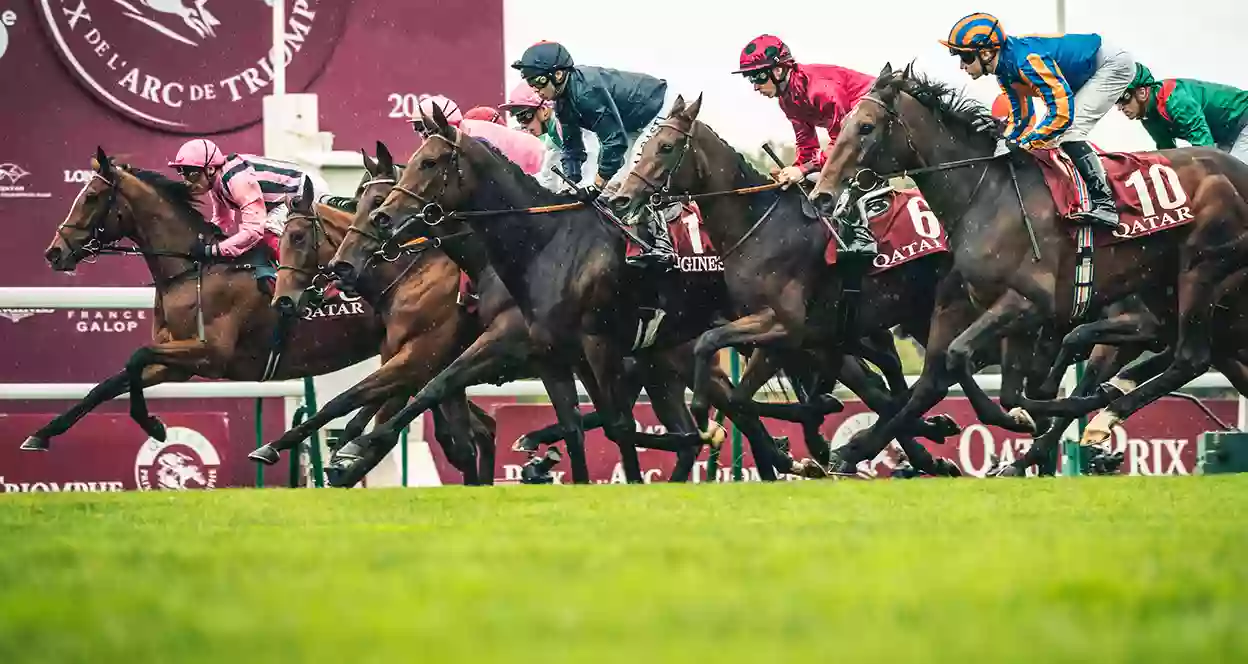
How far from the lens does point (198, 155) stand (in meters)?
10.1

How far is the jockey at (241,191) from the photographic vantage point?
9.85 meters

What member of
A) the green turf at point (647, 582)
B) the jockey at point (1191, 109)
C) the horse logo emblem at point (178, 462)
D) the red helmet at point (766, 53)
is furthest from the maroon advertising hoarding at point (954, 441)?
the green turf at point (647, 582)

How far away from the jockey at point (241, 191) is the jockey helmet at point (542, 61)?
144 cm

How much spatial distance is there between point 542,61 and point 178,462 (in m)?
4.03

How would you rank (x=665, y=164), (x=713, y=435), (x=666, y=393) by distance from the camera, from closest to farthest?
(x=665, y=164) < (x=713, y=435) < (x=666, y=393)

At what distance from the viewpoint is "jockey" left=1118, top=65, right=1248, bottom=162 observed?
9.07 metres

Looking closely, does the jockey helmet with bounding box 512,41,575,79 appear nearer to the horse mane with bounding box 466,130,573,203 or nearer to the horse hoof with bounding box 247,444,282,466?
the horse mane with bounding box 466,130,573,203

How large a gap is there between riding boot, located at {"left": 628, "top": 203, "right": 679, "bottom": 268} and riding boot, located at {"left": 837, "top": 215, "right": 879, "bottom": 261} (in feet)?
2.48

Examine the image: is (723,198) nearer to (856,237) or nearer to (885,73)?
(856,237)

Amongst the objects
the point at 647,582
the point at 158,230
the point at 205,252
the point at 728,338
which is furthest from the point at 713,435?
the point at 647,582

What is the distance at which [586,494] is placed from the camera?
6.70 meters

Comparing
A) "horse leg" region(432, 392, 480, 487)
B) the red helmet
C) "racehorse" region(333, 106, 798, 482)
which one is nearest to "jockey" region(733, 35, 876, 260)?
the red helmet

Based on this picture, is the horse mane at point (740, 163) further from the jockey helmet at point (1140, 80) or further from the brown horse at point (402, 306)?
the jockey helmet at point (1140, 80)

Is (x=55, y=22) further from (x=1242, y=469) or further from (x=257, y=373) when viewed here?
(x=1242, y=469)
